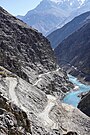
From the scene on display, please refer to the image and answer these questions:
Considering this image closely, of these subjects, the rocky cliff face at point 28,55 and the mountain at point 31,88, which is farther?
the rocky cliff face at point 28,55

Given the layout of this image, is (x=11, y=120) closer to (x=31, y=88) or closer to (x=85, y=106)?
(x=31, y=88)


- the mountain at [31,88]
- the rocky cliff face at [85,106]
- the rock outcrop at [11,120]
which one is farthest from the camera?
the rocky cliff face at [85,106]

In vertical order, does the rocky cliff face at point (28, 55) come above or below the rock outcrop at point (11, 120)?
above

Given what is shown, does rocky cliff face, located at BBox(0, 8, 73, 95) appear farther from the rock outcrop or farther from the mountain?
the rock outcrop

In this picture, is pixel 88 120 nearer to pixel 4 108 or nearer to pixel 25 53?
pixel 4 108

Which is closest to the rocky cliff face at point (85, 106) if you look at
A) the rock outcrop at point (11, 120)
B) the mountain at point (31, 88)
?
the mountain at point (31, 88)

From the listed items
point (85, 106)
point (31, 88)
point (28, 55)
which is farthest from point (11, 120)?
point (28, 55)

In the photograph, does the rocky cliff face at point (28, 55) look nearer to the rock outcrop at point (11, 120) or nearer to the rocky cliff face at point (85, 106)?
the rocky cliff face at point (85, 106)

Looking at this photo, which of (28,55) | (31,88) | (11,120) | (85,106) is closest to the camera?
(11,120)
